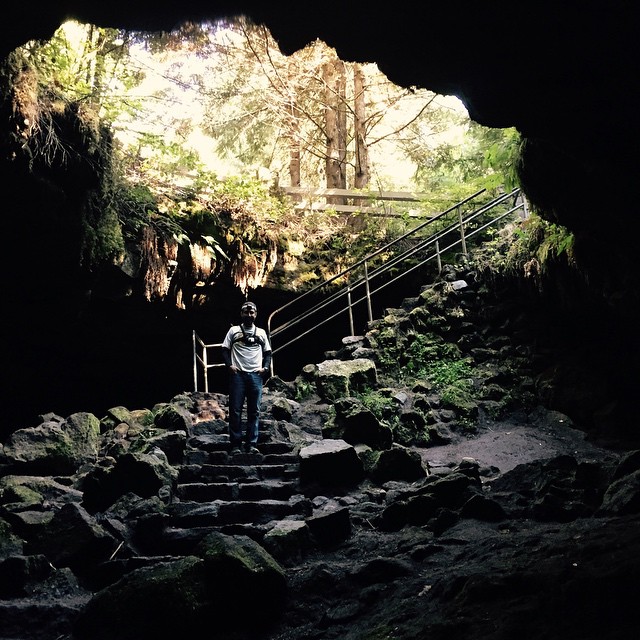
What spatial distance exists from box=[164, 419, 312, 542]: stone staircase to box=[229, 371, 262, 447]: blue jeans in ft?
0.78

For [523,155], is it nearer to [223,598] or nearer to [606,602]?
[606,602]

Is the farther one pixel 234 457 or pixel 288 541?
pixel 234 457

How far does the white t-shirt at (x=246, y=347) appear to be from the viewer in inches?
264

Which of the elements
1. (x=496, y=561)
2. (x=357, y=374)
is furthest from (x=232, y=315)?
(x=496, y=561)

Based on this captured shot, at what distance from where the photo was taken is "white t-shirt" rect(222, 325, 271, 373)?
6703 millimetres

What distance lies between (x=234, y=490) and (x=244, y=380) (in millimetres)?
1488

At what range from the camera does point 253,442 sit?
21.6 feet

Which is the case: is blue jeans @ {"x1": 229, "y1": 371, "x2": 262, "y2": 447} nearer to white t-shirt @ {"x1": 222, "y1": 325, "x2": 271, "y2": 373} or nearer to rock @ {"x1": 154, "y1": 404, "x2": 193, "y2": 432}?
white t-shirt @ {"x1": 222, "y1": 325, "x2": 271, "y2": 373}

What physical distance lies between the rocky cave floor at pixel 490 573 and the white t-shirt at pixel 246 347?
6.54ft

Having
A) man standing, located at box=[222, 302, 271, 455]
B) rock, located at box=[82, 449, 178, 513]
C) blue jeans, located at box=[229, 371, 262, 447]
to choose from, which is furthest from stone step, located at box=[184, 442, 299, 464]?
rock, located at box=[82, 449, 178, 513]

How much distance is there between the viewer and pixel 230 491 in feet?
18.4

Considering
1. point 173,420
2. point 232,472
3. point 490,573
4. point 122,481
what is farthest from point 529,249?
point 122,481

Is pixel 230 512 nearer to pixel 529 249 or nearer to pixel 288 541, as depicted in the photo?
pixel 288 541

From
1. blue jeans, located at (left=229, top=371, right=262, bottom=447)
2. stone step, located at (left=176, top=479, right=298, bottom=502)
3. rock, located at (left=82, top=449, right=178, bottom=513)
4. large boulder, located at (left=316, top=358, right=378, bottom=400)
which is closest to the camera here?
rock, located at (left=82, top=449, right=178, bottom=513)
